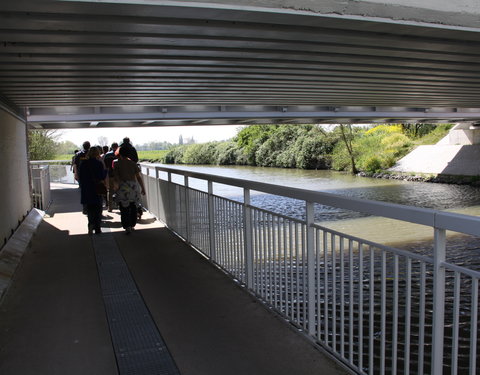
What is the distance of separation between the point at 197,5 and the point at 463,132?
30483 millimetres

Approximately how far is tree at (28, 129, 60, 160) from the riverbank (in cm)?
2412

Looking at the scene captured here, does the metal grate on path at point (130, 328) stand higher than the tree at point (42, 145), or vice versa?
the tree at point (42, 145)

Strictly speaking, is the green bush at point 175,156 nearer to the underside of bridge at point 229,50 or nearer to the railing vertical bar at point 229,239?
the underside of bridge at point 229,50

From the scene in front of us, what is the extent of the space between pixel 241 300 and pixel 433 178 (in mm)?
25134

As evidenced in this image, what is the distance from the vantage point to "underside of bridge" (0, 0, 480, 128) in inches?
202

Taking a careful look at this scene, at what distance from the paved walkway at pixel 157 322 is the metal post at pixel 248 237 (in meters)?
0.23

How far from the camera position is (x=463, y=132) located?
101 feet

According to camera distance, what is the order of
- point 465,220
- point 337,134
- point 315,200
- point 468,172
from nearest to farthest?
point 465,220, point 315,200, point 468,172, point 337,134

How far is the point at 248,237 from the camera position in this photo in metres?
4.97

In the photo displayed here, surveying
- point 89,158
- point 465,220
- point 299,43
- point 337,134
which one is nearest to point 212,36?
point 299,43

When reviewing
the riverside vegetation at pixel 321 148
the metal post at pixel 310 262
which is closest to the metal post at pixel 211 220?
the metal post at pixel 310 262

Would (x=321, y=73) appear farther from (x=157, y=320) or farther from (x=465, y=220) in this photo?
(x=465, y=220)

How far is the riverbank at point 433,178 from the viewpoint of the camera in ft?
82.2

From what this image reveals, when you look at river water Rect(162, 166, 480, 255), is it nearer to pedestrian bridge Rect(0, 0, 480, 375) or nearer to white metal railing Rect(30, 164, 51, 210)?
pedestrian bridge Rect(0, 0, 480, 375)
